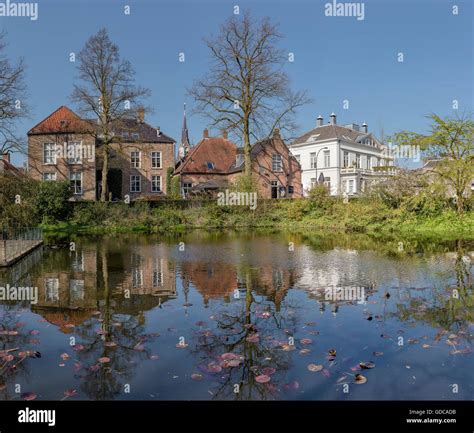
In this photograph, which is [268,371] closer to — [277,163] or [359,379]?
[359,379]

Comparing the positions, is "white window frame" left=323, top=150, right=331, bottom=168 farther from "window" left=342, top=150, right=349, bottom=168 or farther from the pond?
the pond

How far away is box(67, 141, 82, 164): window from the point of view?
134 feet

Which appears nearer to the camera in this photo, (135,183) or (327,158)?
(135,183)

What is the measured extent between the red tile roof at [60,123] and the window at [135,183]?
24.9ft

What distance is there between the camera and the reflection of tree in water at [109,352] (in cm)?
525

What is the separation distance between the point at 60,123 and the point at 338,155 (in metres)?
31.5

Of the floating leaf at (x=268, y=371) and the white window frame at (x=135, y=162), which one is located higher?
the white window frame at (x=135, y=162)

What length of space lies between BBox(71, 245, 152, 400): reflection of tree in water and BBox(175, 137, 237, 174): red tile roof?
38.4 metres

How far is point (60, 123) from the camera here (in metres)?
41.2

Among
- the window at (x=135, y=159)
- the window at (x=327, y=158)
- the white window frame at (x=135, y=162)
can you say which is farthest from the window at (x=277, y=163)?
the window at (x=135, y=159)

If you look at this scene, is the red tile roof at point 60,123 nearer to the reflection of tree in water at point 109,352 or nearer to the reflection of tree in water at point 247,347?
the reflection of tree in water at point 109,352

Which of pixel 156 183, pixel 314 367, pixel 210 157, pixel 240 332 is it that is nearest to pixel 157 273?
pixel 240 332

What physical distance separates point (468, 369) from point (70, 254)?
52.0ft
